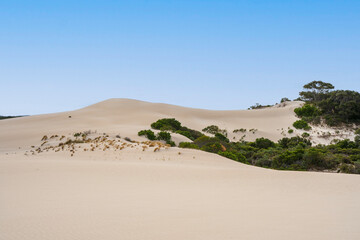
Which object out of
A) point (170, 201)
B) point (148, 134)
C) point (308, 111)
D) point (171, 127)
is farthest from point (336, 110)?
point (170, 201)

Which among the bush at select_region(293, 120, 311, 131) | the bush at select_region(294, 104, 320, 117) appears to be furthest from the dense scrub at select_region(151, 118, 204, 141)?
the bush at select_region(294, 104, 320, 117)

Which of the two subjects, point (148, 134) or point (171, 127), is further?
point (171, 127)

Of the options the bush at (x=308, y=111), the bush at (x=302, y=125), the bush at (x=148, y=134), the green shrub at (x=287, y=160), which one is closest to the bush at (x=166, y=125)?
the bush at (x=148, y=134)

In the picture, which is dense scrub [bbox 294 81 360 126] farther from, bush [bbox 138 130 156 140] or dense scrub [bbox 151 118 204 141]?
bush [bbox 138 130 156 140]

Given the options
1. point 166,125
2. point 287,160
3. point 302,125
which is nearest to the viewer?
point 287,160

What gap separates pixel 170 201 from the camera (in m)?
7.55

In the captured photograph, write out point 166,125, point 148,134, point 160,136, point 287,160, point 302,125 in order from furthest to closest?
point 302,125 < point 166,125 < point 148,134 < point 160,136 < point 287,160

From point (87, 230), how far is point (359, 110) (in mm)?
44399

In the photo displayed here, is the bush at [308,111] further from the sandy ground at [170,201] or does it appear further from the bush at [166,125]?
the sandy ground at [170,201]

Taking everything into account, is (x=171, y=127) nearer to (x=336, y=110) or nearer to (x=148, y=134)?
(x=148, y=134)

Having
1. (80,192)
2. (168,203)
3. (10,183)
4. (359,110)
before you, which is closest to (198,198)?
(168,203)

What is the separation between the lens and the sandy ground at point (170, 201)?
17.4ft

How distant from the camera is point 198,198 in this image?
796cm

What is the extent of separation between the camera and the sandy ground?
5297 mm
